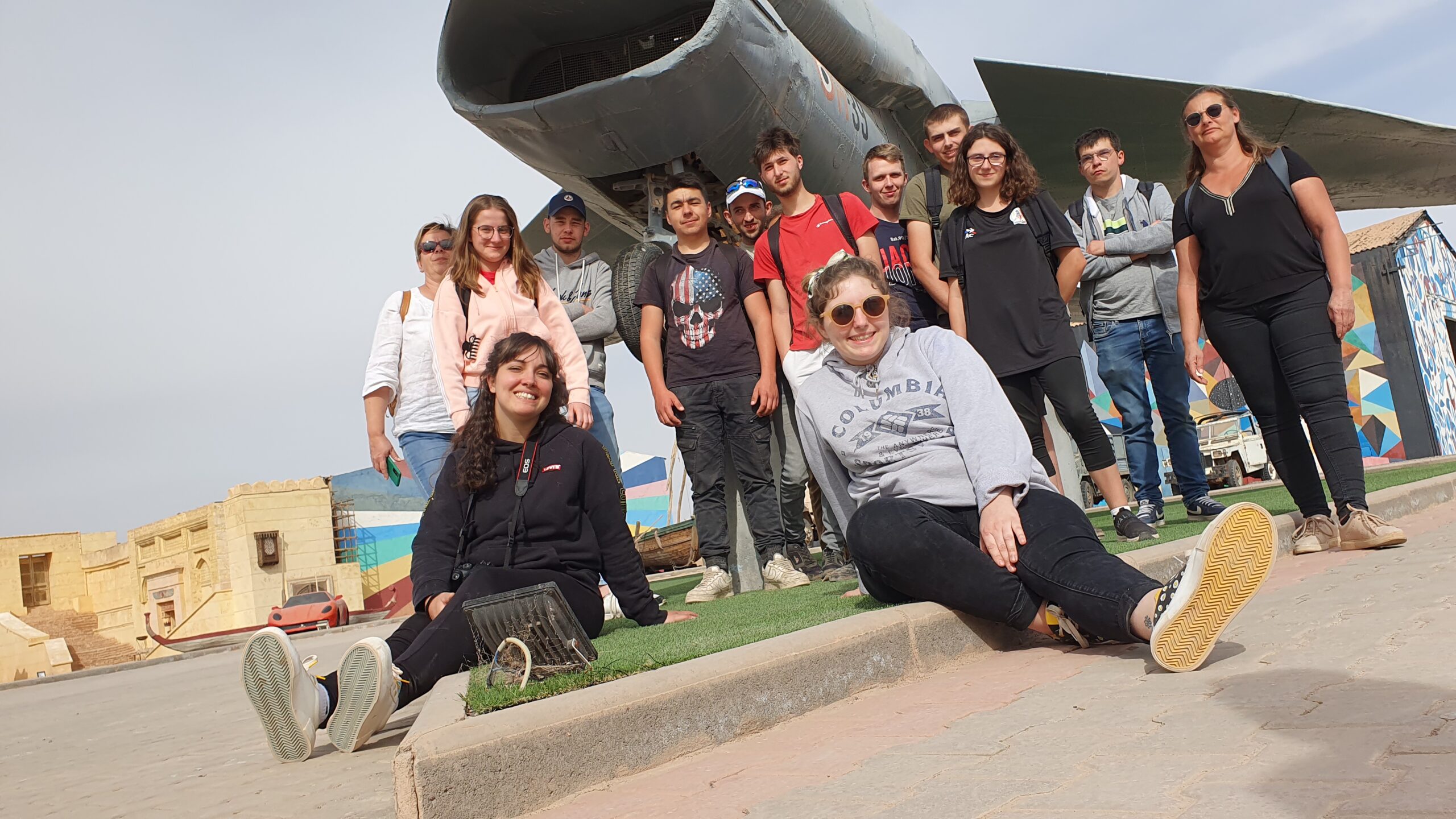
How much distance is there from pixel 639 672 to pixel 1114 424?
22.6 metres

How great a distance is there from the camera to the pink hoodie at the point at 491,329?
171 inches

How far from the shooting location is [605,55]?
6.19 metres

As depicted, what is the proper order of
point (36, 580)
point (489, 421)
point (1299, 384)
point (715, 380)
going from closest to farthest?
1. point (489, 421)
2. point (1299, 384)
3. point (715, 380)
4. point (36, 580)

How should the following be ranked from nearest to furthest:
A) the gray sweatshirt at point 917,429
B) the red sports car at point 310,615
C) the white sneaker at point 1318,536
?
the gray sweatshirt at point 917,429 → the white sneaker at point 1318,536 → the red sports car at point 310,615

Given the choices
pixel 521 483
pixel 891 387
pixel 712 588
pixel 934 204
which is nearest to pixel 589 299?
pixel 712 588

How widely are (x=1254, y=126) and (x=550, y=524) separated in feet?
26.9

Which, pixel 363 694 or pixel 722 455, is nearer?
pixel 363 694

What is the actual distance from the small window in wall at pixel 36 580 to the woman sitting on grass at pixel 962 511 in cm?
4450

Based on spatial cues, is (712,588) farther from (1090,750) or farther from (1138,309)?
(1090,750)

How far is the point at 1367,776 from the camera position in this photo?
1349 millimetres

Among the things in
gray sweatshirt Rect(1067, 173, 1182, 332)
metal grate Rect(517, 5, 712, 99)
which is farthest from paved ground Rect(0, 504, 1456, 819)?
metal grate Rect(517, 5, 712, 99)

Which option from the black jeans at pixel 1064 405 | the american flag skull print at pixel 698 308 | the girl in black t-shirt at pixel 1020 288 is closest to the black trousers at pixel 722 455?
the american flag skull print at pixel 698 308

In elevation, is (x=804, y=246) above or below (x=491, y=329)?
above

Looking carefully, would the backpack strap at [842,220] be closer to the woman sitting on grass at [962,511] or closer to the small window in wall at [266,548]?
the woman sitting on grass at [962,511]
